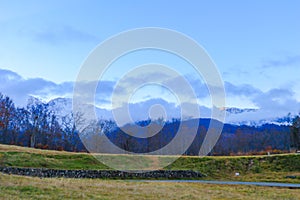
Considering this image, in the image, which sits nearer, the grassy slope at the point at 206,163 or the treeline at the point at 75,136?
the grassy slope at the point at 206,163

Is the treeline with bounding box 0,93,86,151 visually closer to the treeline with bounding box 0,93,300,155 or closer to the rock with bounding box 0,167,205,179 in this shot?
the treeline with bounding box 0,93,300,155

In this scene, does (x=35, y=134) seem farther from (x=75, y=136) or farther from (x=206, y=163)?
(x=206, y=163)

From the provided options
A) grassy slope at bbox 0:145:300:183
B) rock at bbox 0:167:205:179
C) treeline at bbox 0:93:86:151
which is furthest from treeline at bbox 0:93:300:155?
rock at bbox 0:167:205:179

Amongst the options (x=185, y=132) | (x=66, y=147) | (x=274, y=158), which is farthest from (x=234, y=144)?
(x=274, y=158)

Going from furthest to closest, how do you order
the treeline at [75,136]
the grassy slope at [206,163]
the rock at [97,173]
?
the treeline at [75,136], the grassy slope at [206,163], the rock at [97,173]

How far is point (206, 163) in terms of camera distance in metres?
47.5

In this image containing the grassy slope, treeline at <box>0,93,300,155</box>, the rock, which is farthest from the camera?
treeline at <box>0,93,300,155</box>

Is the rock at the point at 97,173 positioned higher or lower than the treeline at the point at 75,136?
lower

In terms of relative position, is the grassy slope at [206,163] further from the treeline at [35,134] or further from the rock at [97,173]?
the treeline at [35,134]

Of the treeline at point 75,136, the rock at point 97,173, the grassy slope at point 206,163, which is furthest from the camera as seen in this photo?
the treeline at point 75,136

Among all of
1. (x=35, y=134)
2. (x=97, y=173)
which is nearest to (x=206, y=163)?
(x=97, y=173)

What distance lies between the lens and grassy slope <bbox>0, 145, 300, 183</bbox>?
39.9 metres

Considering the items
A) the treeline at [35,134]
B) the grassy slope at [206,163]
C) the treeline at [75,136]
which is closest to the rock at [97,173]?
the grassy slope at [206,163]

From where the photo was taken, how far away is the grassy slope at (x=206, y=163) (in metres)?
39.9
